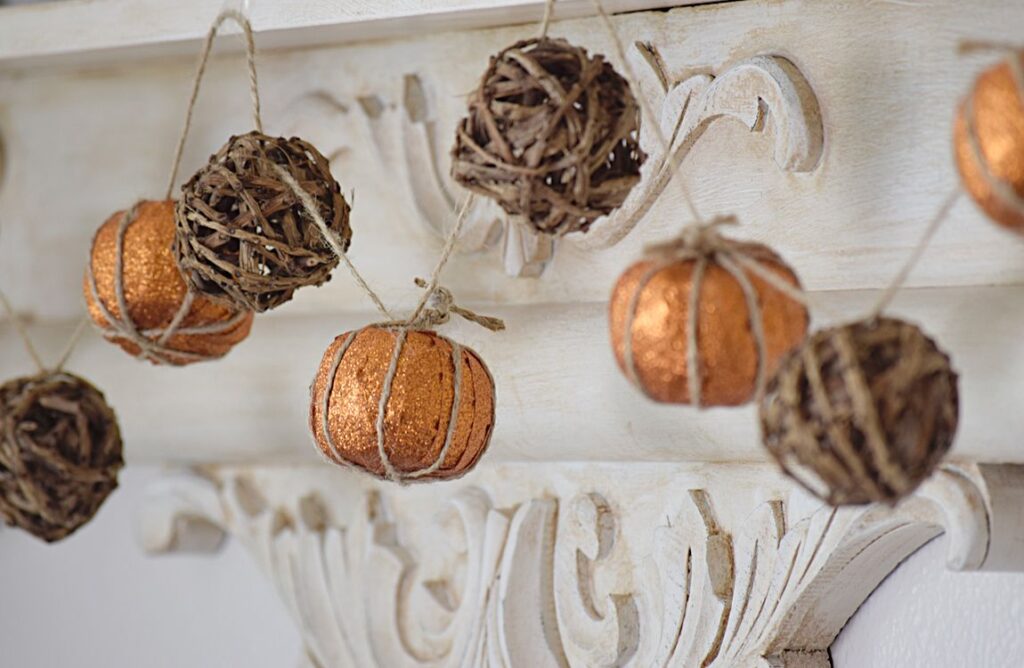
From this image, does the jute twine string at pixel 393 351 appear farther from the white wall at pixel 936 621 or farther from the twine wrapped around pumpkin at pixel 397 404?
the white wall at pixel 936 621

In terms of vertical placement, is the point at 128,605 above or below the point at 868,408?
below

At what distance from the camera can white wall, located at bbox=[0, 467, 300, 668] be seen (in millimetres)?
847

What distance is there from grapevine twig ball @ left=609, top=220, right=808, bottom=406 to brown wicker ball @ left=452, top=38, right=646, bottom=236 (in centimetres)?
5

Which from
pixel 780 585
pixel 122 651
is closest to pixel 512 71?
pixel 780 585

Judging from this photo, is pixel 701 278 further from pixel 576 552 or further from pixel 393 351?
pixel 576 552

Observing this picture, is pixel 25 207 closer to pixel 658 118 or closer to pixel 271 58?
pixel 271 58

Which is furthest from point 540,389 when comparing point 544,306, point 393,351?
point 393,351

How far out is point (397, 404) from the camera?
0.56 meters

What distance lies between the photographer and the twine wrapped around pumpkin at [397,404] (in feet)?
1.83

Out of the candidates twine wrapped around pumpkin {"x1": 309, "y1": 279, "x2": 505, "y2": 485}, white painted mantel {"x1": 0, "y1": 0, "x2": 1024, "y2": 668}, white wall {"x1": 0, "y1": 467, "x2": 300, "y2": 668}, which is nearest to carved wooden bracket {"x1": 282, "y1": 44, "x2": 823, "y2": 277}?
white painted mantel {"x1": 0, "y1": 0, "x2": 1024, "y2": 668}

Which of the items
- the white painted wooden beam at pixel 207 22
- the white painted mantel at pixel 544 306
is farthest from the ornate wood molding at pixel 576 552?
the white painted wooden beam at pixel 207 22

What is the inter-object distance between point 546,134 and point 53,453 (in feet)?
1.02

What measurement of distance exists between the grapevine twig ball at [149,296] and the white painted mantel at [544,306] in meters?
0.11

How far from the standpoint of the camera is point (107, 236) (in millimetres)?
661
